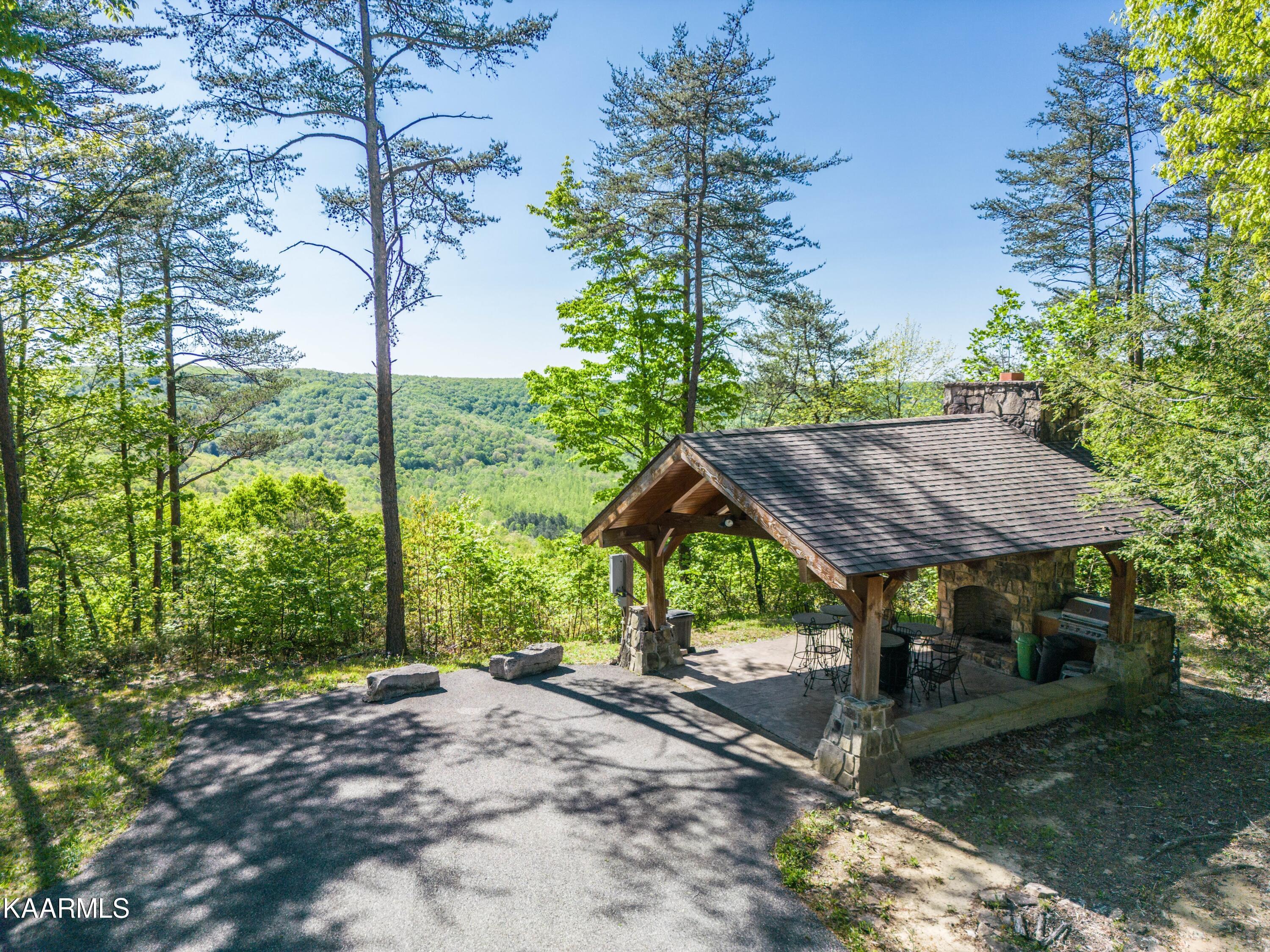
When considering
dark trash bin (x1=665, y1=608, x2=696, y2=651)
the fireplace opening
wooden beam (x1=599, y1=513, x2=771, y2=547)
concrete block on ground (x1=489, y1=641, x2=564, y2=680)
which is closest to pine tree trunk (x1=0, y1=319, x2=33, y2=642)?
concrete block on ground (x1=489, y1=641, x2=564, y2=680)

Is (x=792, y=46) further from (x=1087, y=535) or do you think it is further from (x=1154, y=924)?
(x=1154, y=924)

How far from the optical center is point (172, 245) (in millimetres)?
12867

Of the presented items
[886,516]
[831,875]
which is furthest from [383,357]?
[831,875]

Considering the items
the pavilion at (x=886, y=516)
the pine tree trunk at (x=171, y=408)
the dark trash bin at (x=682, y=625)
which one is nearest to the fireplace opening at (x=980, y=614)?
the pavilion at (x=886, y=516)

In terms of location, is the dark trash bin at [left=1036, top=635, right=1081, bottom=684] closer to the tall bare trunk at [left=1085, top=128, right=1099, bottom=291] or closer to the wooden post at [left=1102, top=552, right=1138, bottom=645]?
the wooden post at [left=1102, top=552, right=1138, bottom=645]

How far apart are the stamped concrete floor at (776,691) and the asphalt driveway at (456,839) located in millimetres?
418

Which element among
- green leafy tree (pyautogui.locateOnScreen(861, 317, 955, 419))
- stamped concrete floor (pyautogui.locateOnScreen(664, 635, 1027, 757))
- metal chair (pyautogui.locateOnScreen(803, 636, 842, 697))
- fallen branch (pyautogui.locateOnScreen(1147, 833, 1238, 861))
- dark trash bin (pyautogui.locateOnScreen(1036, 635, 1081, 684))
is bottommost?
fallen branch (pyautogui.locateOnScreen(1147, 833, 1238, 861))

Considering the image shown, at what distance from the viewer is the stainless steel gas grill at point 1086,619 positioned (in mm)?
8281

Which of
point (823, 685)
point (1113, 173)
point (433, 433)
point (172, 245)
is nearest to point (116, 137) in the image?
point (172, 245)

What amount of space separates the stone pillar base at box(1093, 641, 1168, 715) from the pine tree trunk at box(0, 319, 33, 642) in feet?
48.7

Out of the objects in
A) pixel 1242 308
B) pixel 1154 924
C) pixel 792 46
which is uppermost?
pixel 792 46

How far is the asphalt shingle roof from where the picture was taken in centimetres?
626

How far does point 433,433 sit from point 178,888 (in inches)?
2318

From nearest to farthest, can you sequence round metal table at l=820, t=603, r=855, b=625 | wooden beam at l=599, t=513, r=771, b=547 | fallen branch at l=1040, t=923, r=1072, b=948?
fallen branch at l=1040, t=923, r=1072, b=948
wooden beam at l=599, t=513, r=771, b=547
round metal table at l=820, t=603, r=855, b=625
